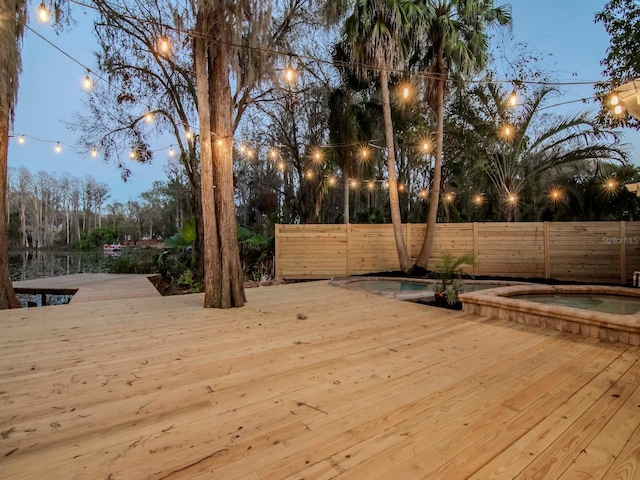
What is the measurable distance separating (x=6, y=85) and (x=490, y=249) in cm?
913

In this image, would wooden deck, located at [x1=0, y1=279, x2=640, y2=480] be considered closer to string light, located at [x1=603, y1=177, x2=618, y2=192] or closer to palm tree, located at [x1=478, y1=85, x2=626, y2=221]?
palm tree, located at [x1=478, y1=85, x2=626, y2=221]

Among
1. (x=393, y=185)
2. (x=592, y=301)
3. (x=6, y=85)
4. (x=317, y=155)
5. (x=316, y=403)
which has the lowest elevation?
(x=592, y=301)

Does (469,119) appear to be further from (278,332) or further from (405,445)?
(405,445)

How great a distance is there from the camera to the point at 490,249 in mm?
7258

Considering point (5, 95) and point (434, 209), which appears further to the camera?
point (434, 209)

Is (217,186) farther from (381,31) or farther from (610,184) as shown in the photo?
(610,184)

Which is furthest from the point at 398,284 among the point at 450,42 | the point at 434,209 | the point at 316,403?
the point at 450,42

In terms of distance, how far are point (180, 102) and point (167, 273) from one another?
4.49 metres

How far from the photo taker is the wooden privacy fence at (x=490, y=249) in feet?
21.4

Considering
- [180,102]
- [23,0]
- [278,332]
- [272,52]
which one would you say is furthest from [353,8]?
[278,332]

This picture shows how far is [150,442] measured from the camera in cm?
135

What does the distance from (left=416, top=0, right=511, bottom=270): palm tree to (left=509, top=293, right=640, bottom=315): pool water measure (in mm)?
2697

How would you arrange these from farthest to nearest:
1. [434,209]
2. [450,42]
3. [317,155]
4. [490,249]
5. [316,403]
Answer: [317,155]
[434,209]
[490,249]
[450,42]
[316,403]

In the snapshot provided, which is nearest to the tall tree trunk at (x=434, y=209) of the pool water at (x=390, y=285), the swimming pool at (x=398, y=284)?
the swimming pool at (x=398, y=284)
